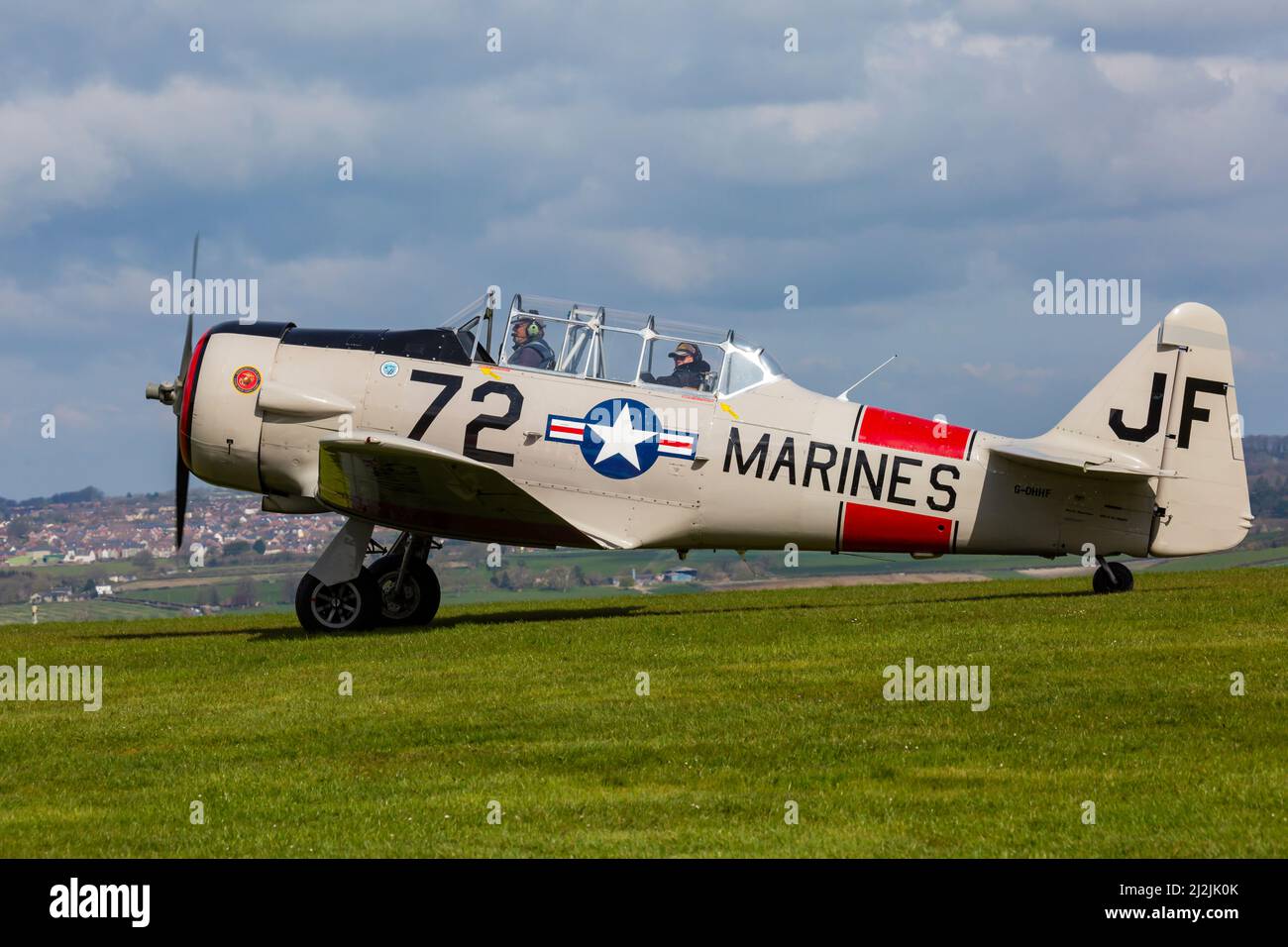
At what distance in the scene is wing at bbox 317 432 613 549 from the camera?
14070 millimetres

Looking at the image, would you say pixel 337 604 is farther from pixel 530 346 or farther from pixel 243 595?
pixel 243 595

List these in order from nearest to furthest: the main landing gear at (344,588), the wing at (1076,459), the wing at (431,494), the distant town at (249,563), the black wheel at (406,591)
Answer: the wing at (431,494)
the wing at (1076,459)
the main landing gear at (344,588)
the black wheel at (406,591)
the distant town at (249,563)

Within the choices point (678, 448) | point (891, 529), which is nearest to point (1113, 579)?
point (891, 529)

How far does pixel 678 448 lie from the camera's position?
15289 millimetres

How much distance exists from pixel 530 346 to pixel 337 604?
336 cm

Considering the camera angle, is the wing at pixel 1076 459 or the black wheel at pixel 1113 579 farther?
the black wheel at pixel 1113 579

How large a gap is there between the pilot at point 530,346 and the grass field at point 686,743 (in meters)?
2.80

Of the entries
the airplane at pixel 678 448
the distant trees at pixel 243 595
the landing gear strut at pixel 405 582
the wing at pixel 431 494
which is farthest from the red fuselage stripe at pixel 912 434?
the distant trees at pixel 243 595

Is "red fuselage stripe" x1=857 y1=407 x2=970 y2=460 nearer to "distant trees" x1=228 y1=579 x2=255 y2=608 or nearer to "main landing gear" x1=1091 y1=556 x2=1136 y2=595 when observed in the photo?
"main landing gear" x1=1091 y1=556 x2=1136 y2=595

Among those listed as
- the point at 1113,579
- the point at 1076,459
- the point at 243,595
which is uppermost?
the point at 1076,459

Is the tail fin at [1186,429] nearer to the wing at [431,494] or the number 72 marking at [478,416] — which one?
the wing at [431,494]

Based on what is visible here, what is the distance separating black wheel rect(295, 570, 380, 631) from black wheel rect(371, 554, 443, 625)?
0.52 meters

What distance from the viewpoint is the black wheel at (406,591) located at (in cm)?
1595

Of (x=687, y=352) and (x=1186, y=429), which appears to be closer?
(x=1186, y=429)
